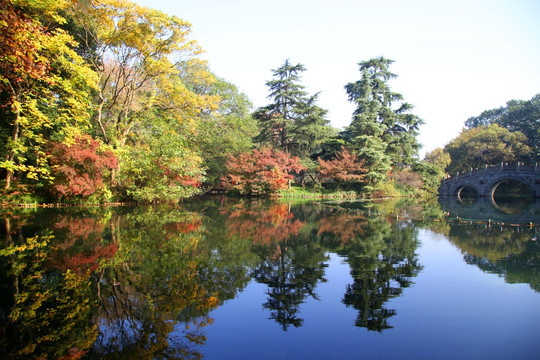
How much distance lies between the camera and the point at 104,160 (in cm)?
1438

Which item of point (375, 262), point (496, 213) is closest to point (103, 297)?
point (375, 262)

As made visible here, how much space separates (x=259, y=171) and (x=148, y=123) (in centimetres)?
910

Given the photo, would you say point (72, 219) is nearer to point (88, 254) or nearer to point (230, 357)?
point (88, 254)

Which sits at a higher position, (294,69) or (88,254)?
(294,69)

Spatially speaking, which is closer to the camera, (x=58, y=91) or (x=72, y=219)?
(x=72, y=219)

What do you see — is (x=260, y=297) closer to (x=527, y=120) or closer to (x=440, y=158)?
(x=440, y=158)

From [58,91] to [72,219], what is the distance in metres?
7.01

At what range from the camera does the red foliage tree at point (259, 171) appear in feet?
83.0

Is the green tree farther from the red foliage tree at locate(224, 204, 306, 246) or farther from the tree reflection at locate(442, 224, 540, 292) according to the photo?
the red foliage tree at locate(224, 204, 306, 246)

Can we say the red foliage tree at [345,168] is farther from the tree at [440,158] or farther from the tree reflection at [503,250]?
the tree reflection at [503,250]

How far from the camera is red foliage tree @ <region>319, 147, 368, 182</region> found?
2762 centimetres

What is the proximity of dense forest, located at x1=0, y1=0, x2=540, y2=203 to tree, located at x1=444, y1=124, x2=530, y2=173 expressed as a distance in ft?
32.9

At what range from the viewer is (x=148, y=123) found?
1997 cm

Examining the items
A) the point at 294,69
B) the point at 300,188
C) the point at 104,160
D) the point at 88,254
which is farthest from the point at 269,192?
the point at 88,254
